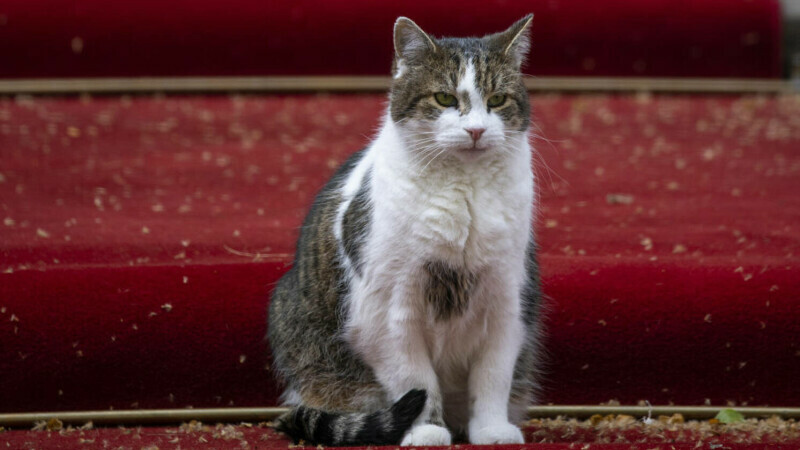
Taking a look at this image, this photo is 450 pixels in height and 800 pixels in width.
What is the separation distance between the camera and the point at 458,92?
6.48 feet

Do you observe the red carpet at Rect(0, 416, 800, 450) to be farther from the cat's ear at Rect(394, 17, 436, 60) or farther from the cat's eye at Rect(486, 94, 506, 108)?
the cat's ear at Rect(394, 17, 436, 60)

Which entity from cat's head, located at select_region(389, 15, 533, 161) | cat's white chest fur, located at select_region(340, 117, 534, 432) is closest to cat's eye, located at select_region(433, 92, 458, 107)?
cat's head, located at select_region(389, 15, 533, 161)

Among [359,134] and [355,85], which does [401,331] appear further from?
[355,85]

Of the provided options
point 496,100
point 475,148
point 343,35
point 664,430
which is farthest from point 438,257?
point 343,35

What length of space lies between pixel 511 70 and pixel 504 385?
1.91 ft

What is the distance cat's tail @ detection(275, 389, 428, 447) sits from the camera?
6.41 ft

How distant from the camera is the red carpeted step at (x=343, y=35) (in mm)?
4414

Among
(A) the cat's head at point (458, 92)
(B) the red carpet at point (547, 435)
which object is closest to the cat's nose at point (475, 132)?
(A) the cat's head at point (458, 92)

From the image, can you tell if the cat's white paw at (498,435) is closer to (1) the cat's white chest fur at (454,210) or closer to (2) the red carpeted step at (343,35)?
(1) the cat's white chest fur at (454,210)

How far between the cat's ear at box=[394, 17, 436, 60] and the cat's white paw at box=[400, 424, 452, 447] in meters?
0.67

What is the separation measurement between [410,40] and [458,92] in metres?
0.15

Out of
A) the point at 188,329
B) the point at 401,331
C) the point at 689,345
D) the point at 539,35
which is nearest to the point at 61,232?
the point at 188,329

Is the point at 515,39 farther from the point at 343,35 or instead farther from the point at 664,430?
the point at 343,35

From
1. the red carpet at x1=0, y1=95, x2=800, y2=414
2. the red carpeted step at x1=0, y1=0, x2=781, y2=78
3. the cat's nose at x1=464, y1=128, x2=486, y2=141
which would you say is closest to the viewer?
the cat's nose at x1=464, y1=128, x2=486, y2=141
